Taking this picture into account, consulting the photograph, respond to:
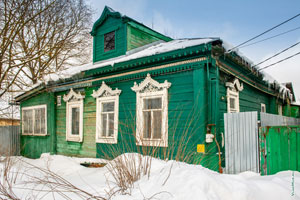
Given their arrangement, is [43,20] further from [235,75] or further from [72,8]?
[235,75]

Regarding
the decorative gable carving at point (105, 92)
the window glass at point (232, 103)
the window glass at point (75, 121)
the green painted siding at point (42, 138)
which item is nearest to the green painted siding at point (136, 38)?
the decorative gable carving at point (105, 92)

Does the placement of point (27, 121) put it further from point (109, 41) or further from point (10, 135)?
point (109, 41)

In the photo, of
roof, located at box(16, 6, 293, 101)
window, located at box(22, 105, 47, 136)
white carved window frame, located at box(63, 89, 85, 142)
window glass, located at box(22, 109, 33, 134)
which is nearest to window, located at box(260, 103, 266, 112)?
roof, located at box(16, 6, 293, 101)

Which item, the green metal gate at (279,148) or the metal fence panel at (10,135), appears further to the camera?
the metal fence panel at (10,135)

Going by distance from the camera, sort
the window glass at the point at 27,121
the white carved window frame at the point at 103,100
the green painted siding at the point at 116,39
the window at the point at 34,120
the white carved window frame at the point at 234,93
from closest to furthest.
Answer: the white carved window frame at the point at 234,93 < the white carved window frame at the point at 103,100 < the green painted siding at the point at 116,39 < the window at the point at 34,120 < the window glass at the point at 27,121

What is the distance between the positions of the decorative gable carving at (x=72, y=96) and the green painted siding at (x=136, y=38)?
273cm

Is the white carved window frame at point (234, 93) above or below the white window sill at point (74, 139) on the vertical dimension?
above

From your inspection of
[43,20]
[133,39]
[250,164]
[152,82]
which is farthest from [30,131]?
[250,164]

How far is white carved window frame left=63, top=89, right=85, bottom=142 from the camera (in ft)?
29.9

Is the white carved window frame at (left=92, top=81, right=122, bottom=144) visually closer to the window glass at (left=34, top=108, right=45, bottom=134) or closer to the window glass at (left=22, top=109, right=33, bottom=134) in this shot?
the window glass at (left=34, top=108, right=45, bottom=134)

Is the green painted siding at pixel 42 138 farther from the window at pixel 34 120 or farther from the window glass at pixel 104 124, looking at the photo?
the window glass at pixel 104 124

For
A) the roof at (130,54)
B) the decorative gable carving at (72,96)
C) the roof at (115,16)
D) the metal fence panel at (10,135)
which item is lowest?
the metal fence panel at (10,135)

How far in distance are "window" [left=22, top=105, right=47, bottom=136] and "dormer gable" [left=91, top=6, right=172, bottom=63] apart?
3862mm

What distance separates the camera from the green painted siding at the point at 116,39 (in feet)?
29.0
